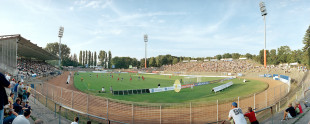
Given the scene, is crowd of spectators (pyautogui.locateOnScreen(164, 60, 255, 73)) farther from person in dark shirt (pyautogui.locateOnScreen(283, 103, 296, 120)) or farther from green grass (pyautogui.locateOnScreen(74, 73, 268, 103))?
person in dark shirt (pyautogui.locateOnScreen(283, 103, 296, 120))

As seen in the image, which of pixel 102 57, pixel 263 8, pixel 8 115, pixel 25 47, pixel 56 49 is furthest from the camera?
pixel 102 57

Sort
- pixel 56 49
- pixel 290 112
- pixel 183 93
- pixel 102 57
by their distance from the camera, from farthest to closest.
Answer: pixel 102 57, pixel 56 49, pixel 183 93, pixel 290 112

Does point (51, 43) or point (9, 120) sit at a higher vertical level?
point (51, 43)

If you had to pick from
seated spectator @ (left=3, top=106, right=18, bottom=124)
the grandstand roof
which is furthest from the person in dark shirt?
the grandstand roof

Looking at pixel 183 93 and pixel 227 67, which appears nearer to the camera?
pixel 183 93

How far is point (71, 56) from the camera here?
5192 inches

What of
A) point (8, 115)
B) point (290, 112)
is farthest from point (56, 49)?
point (290, 112)

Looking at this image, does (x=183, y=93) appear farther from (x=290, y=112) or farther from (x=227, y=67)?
(x=227, y=67)

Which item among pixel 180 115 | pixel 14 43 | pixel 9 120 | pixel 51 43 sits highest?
pixel 51 43

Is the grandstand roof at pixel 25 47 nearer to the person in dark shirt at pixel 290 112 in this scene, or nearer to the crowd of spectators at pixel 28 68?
the crowd of spectators at pixel 28 68

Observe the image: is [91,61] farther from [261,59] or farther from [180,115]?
[261,59]

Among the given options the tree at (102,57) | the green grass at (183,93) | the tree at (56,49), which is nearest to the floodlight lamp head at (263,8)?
the green grass at (183,93)

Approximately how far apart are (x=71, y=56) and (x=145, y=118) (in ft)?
470

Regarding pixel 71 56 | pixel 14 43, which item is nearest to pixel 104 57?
pixel 71 56
